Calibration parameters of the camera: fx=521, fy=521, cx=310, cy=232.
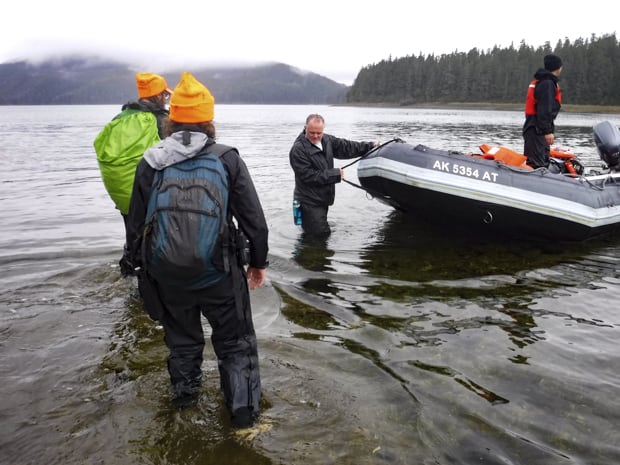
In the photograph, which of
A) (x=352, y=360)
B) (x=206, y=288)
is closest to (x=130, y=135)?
(x=206, y=288)

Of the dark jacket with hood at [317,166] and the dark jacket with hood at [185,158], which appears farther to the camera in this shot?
the dark jacket with hood at [317,166]

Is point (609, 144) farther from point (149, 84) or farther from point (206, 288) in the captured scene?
point (206, 288)

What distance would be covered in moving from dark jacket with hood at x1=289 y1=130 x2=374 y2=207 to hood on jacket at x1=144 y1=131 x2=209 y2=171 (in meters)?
4.41

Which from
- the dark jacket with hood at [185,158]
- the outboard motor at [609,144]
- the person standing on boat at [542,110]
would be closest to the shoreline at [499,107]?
the outboard motor at [609,144]

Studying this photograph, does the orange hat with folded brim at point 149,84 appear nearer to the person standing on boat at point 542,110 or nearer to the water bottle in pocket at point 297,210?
the water bottle in pocket at point 297,210

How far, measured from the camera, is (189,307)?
10.1 ft

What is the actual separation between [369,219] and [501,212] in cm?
287

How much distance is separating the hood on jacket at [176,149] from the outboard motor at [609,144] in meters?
8.53

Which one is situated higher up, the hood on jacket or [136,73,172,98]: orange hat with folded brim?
[136,73,172,98]: orange hat with folded brim

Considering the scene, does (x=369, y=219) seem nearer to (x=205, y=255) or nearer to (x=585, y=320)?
(x=585, y=320)

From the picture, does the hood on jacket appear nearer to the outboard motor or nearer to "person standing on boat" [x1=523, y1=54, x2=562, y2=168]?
"person standing on boat" [x1=523, y1=54, x2=562, y2=168]

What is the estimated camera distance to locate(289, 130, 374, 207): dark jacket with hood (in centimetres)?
730

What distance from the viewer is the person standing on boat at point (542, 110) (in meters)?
8.20

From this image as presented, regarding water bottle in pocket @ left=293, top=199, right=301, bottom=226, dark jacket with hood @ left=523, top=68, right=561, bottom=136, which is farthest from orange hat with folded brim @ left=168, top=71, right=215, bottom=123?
dark jacket with hood @ left=523, top=68, right=561, bottom=136
